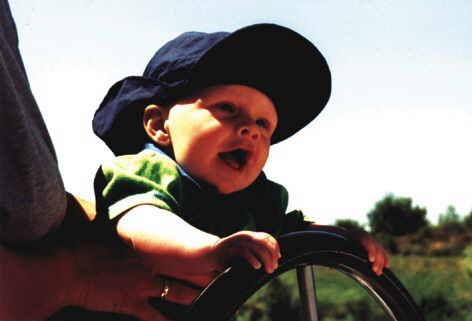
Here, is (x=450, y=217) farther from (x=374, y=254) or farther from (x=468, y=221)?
(x=374, y=254)

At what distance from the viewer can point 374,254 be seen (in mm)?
1273

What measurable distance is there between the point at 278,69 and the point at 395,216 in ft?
146

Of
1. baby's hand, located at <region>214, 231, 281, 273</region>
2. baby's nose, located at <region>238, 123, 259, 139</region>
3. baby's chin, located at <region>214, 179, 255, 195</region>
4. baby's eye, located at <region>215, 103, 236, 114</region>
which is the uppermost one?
baby's eye, located at <region>215, 103, 236, 114</region>

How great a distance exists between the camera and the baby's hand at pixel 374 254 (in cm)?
122

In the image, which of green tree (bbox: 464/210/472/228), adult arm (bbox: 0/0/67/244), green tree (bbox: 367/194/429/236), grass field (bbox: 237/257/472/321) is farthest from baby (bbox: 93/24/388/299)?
green tree (bbox: 367/194/429/236)

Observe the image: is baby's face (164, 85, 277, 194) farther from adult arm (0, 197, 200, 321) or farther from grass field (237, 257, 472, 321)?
grass field (237, 257, 472, 321)

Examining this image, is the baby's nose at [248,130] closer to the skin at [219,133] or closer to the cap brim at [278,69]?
the skin at [219,133]

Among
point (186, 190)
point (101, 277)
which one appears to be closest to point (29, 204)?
point (101, 277)

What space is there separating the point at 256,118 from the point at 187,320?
0.86 meters

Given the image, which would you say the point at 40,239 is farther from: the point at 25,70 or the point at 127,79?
the point at 127,79

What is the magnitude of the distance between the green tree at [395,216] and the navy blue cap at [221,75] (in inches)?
1691

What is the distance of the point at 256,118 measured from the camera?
5.47 ft

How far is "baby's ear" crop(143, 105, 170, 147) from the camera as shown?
1.69 m

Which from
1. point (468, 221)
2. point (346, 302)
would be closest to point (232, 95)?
point (346, 302)
